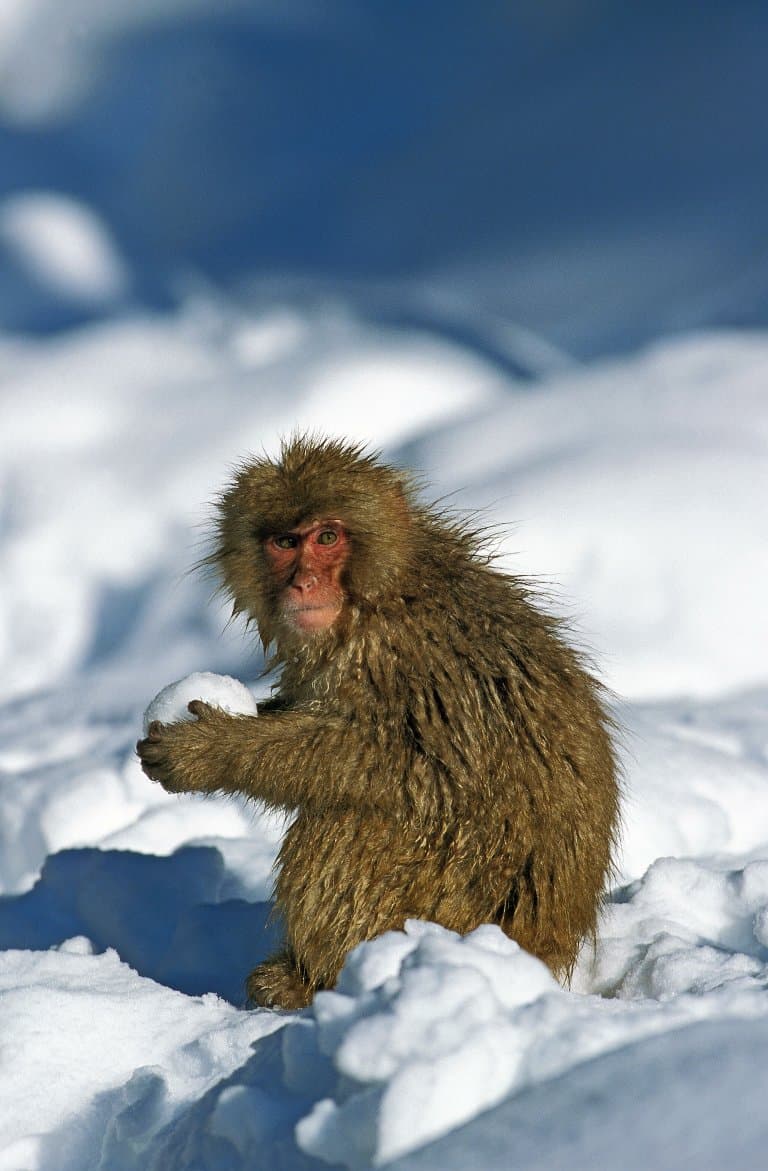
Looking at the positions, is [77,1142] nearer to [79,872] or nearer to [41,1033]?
[41,1033]

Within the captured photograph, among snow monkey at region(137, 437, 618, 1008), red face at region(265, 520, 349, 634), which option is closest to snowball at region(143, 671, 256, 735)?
snow monkey at region(137, 437, 618, 1008)

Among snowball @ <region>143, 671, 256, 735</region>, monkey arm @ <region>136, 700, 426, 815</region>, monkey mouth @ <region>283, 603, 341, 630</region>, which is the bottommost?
monkey arm @ <region>136, 700, 426, 815</region>

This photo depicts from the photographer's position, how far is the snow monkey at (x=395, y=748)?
2994mm

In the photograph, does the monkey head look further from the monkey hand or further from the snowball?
the monkey hand

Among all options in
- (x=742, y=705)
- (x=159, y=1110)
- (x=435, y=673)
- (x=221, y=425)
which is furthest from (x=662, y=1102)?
(x=221, y=425)

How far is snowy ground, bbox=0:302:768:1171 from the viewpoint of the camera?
1.90 meters

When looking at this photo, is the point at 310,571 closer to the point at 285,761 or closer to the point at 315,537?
the point at 315,537

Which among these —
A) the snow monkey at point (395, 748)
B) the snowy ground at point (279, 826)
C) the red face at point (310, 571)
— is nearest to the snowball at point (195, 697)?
the snow monkey at point (395, 748)

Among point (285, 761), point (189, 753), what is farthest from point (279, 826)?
point (285, 761)

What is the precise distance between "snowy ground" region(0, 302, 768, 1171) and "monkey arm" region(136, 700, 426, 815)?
0.50m

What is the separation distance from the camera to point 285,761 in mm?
3047

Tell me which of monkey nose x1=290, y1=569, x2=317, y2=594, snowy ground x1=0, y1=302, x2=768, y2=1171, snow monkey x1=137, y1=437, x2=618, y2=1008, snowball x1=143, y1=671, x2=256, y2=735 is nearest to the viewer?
snowy ground x1=0, y1=302, x2=768, y2=1171

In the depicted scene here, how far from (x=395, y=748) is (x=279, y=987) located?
0.70 meters

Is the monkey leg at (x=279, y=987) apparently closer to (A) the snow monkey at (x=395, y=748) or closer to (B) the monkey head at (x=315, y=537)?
A: (A) the snow monkey at (x=395, y=748)
